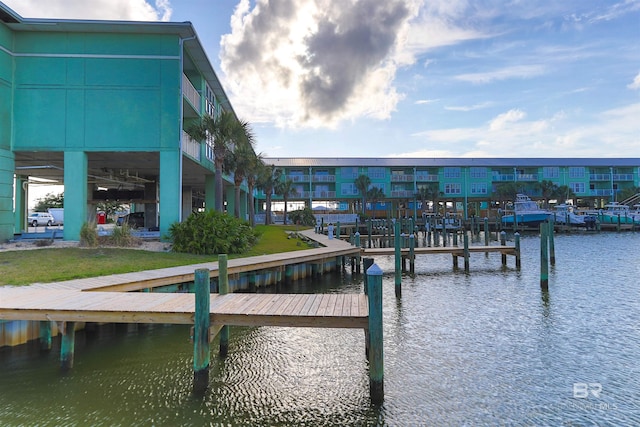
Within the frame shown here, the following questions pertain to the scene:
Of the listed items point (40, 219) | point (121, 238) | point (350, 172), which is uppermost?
point (350, 172)

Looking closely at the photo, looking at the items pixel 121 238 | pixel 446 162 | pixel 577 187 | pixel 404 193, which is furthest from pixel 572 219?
pixel 121 238

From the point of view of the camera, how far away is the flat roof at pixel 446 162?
68.3 metres

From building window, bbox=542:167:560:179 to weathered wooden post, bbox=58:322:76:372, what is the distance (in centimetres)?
7777

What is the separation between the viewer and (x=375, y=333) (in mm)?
6879

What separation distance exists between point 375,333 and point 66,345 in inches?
249

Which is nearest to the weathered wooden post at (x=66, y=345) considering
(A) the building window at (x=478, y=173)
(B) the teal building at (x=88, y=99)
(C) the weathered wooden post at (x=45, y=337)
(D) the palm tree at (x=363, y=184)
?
(C) the weathered wooden post at (x=45, y=337)

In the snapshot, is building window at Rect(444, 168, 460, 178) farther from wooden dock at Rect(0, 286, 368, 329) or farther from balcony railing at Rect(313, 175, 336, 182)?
wooden dock at Rect(0, 286, 368, 329)

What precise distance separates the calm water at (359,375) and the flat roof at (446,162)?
5605 centimetres

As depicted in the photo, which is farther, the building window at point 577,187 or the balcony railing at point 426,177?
the building window at point 577,187

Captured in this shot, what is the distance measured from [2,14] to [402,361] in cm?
2261

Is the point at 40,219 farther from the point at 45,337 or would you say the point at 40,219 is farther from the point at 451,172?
the point at 451,172

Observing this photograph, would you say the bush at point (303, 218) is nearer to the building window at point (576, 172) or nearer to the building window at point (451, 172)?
the building window at point (451, 172)

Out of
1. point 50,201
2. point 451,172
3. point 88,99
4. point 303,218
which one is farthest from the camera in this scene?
point 50,201

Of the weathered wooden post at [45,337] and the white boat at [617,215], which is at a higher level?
the white boat at [617,215]
